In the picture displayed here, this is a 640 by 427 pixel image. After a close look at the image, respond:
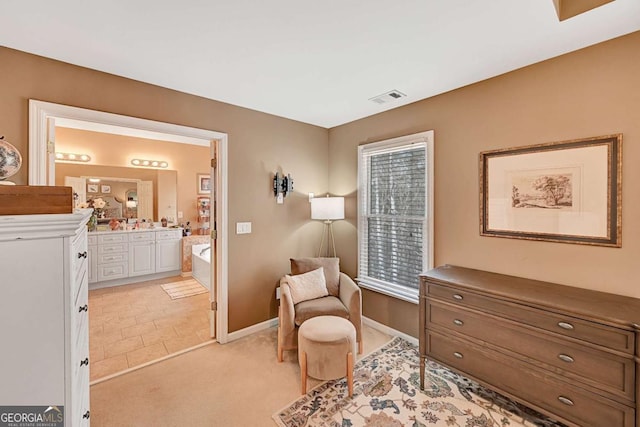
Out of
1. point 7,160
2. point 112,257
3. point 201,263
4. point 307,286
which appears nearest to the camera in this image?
point 7,160

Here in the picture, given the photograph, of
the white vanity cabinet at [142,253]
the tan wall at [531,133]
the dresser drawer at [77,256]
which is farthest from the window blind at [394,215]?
the white vanity cabinet at [142,253]

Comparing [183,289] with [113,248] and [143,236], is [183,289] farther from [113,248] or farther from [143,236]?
[113,248]

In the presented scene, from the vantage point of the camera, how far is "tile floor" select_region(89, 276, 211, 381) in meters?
2.60

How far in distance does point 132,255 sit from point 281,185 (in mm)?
3560

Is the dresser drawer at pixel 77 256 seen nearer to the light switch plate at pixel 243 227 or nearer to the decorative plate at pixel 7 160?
the decorative plate at pixel 7 160

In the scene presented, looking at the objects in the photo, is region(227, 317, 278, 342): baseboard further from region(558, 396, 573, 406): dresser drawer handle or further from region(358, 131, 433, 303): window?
region(558, 396, 573, 406): dresser drawer handle

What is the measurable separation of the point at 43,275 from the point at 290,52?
183cm

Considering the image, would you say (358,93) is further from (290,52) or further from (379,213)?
(379,213)

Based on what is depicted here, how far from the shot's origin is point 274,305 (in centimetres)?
328

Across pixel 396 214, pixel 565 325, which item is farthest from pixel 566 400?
pixel 396 214

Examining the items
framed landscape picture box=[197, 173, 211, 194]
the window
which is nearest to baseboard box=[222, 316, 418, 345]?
the window

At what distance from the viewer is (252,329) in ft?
10.1

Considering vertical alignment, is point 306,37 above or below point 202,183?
above

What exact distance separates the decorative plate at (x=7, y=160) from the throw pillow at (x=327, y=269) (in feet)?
7.38
